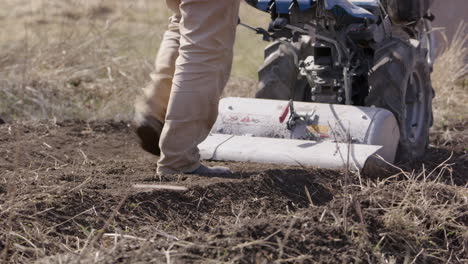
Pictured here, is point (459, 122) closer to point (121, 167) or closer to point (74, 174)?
point (121, 167)

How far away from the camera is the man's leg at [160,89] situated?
420cm

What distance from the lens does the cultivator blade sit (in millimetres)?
4398

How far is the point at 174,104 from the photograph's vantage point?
12.7 ft

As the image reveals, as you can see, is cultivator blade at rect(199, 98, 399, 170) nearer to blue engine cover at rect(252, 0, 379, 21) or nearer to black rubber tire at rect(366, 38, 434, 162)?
black rubber tire at rect(366, 38, 434, 162)

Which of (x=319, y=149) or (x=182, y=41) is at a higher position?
(x=182, y=41)

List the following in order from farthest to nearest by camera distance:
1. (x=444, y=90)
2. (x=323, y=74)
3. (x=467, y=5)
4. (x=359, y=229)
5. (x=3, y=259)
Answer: (x=467, y=5)
(x=444, y=90)
(x=323, y=74)
(x=359, y=229)
(x=3, y=259)

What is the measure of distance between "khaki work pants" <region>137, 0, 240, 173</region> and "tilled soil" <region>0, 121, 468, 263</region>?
18cm

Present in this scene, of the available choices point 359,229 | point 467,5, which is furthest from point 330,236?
point 467,5

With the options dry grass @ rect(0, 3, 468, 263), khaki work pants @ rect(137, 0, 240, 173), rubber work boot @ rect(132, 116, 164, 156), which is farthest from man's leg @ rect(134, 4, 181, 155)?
dry grass @ rect(0, 3, 468, 263)

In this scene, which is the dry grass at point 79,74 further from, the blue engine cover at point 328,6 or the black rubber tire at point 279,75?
the blue engine cover at point 328,6

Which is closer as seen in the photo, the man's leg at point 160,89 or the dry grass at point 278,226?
the dry grass at point 278,226

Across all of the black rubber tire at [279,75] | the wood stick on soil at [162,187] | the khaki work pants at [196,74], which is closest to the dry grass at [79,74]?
the black rubber tire at [279,75]

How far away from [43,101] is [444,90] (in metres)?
3.24

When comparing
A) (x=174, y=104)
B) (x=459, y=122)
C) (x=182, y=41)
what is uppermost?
(x=182, y=41)
